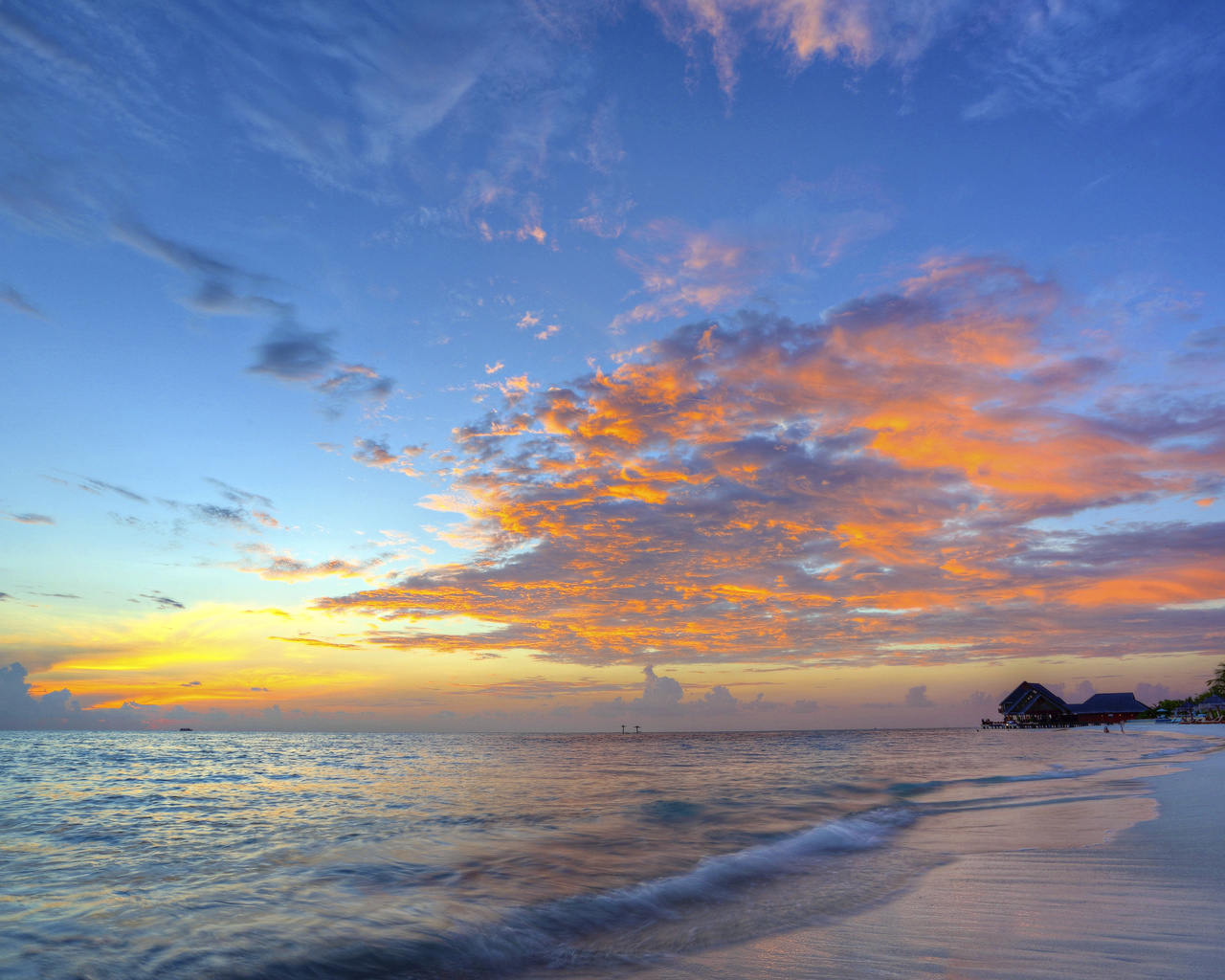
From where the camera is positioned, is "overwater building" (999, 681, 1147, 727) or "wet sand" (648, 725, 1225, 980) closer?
"wet sand" (648, 725, 1225, 980)

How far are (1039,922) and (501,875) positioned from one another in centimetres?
918

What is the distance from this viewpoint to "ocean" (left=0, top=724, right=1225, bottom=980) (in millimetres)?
7844

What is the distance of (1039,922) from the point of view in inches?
281

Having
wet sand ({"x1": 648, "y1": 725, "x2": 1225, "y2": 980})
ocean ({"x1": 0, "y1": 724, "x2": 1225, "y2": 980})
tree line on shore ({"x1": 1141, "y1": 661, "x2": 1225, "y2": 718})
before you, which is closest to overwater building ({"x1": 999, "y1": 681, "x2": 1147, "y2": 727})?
tree line on shore ({"x1": 1141, "y1": 661, "x2": 1225, "y2": 718})

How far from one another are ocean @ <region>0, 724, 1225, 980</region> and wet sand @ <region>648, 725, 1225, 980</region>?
0.31ft

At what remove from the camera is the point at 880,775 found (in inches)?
1297

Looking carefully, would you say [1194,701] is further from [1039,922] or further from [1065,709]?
[1039,922]

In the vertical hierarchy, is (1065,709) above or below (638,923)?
below

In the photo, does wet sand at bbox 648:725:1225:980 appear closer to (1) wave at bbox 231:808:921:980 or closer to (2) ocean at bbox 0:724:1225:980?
(2) ocean at bbox 0:724:1225:980

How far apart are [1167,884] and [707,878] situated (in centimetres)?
699

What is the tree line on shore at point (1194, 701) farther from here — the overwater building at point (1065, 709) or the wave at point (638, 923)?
the wave at point (638, 923)

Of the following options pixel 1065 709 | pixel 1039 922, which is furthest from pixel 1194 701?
pixel 1039 922

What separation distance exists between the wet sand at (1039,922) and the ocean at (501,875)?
0.31ft

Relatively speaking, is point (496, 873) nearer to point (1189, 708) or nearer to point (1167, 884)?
point (1167, 884)
